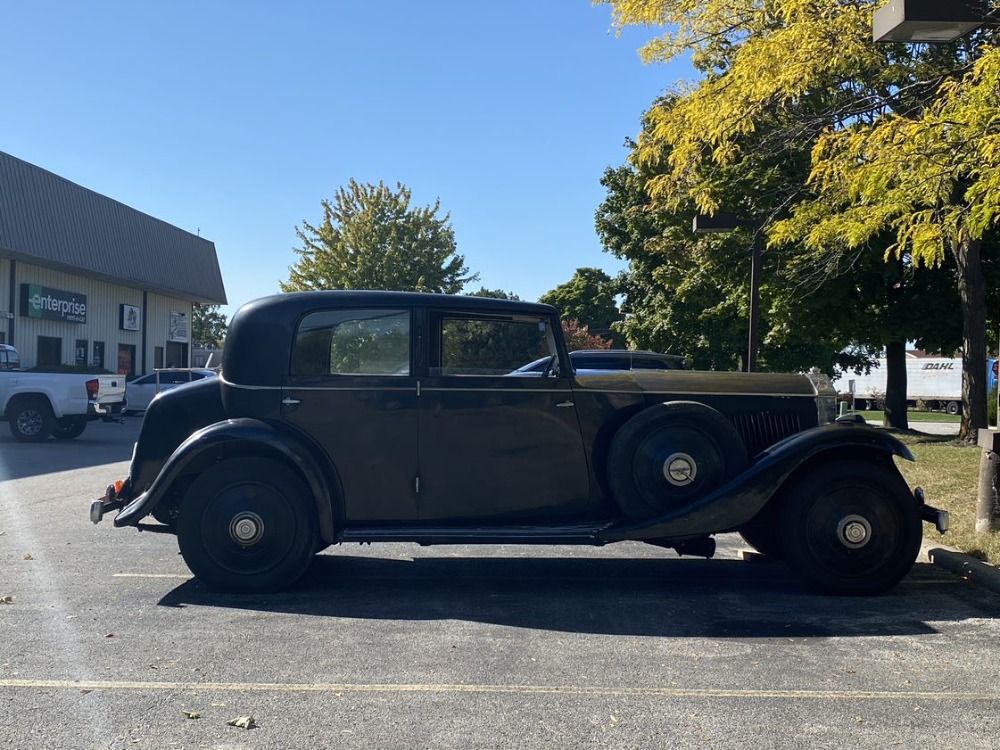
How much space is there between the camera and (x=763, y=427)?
7.03m

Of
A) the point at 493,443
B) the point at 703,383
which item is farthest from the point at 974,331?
the point at 493,443

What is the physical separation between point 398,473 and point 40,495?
675cm

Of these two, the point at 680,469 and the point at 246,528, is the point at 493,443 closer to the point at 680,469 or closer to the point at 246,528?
the point at 680,469

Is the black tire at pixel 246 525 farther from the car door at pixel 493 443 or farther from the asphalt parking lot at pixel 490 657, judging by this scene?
the car door at pixel 493 443

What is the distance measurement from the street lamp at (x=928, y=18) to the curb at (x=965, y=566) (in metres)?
4.30

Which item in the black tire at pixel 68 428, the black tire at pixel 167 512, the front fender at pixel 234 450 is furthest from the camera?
the black tire at pixel 68 428

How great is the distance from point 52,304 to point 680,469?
2993cm

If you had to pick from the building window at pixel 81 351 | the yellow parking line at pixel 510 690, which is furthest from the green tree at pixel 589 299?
the yellow parking line at pixel 510 690

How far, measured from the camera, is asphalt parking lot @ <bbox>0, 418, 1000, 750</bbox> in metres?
4.07

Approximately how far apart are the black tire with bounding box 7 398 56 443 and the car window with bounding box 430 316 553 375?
567 inches

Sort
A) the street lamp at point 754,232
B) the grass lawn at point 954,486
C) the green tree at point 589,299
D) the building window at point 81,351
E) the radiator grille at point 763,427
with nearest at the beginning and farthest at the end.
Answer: the radiator grille at point 763,427 → the grass lawn at point 954,486 → the street lamp at point 754,232 → the building window at point 81,351 → the green tree at point 589,299

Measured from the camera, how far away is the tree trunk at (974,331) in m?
15.7

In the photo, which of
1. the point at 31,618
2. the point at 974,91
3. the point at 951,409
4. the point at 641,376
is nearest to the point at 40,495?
the point at 31,618

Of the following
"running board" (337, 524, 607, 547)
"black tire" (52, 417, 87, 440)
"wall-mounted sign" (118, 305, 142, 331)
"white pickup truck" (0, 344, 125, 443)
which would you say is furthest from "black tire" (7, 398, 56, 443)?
"wall-mounted sign" (118, 305, 142, 331)
